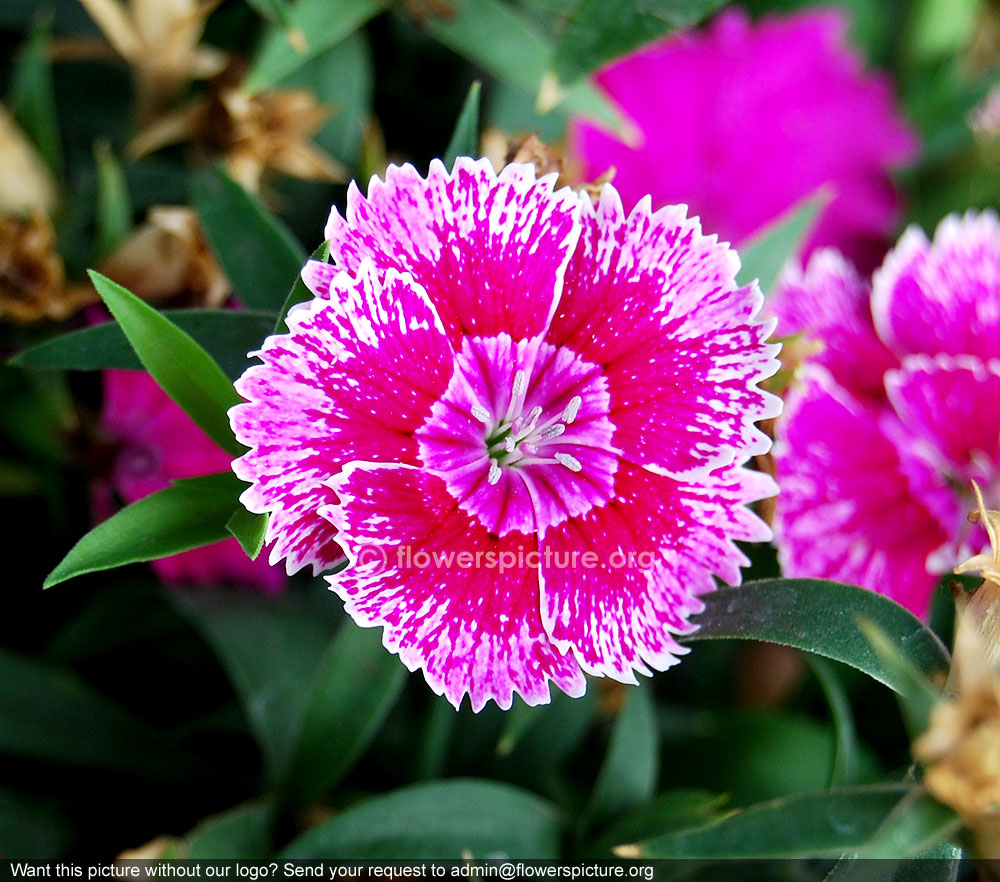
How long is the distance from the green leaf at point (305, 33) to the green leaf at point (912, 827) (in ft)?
2.44

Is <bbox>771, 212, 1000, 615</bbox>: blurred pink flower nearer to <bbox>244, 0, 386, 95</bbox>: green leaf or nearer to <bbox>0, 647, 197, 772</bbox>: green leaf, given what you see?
<bbox>244, 0, 386, 95</bbox>: green leaf

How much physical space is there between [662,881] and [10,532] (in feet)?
2.45

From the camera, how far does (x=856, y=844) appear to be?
1.77 feet

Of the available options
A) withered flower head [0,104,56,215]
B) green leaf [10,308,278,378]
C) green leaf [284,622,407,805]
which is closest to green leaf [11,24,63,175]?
withered flower head [0,104,56,215]

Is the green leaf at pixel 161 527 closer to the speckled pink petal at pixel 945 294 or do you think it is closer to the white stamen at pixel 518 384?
the white stamen at pixel 518 384

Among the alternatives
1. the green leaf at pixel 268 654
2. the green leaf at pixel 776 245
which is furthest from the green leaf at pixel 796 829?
the green leaf at pixel 776 245

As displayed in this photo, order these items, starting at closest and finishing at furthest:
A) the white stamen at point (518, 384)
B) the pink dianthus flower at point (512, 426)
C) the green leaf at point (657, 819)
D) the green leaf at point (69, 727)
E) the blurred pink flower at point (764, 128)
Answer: the pink dianthus flower at point (512, 426) < the white stamen at point (518, 384) < the green leaf at point (657, 819) < the green leaf at point (69, 727) < the blurred pink flower at point (764, 128)

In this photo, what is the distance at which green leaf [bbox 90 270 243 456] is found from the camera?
625 millimetres

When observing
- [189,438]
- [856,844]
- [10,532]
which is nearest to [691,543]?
[856,844]

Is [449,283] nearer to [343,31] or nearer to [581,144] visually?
[343,31]

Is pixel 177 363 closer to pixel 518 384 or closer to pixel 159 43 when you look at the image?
pixel 518 384

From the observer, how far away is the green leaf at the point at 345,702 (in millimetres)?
802

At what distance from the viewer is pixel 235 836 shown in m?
0.79

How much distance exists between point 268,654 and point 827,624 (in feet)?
1.66
